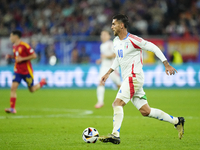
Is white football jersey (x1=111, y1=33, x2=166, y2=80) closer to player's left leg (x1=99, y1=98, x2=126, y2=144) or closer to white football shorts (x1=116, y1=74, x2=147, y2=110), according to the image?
white football shorts (x1=116, y1=74, x2=147, y2=110)

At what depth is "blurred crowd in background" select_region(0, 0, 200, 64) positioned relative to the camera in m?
24.7

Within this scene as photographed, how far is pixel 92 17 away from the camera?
26594 mm

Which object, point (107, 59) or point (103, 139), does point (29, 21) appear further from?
point (103, 139)

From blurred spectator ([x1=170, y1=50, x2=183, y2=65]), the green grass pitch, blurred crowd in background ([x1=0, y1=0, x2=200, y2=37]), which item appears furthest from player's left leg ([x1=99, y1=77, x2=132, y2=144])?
blurred crowd in background ([x1=0, y1=0, x2=200, y2=37])

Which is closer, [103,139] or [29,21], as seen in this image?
[103,139]

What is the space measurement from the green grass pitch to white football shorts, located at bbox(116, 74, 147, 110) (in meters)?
0.77

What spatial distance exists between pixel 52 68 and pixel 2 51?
165 inches

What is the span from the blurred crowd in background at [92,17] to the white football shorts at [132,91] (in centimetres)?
1633

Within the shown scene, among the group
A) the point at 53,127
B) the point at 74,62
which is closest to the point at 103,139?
the point at 53,127

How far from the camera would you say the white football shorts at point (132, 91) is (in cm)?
658

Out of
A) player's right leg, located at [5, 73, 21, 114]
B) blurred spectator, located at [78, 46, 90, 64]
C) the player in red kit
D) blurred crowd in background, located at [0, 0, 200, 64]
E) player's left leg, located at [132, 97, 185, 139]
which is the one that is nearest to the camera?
player's left leg, located at [132, 97, 185, 139]

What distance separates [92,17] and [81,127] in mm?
18743

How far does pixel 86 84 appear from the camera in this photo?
2034 cm

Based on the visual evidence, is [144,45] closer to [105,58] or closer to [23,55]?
[23,55]
